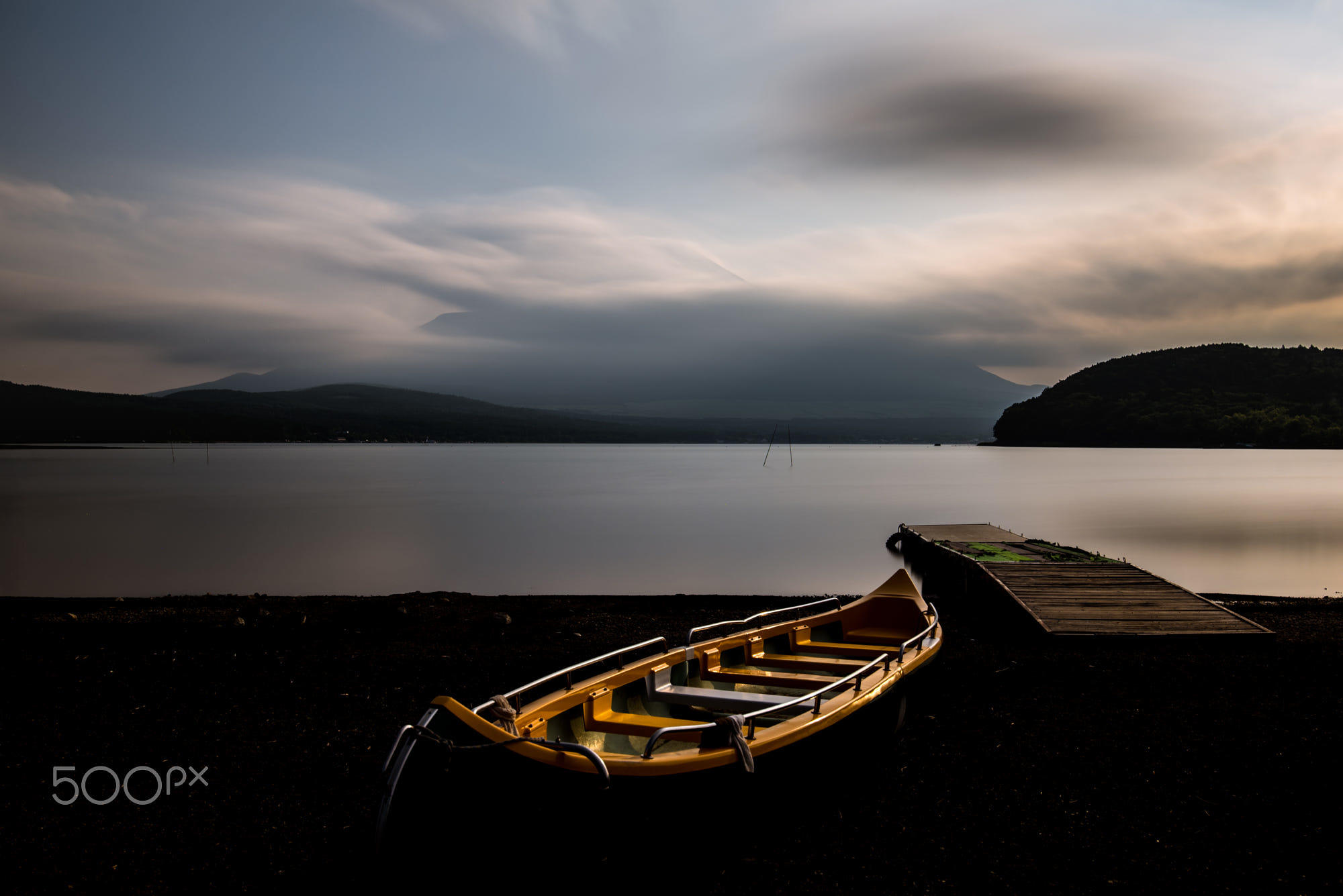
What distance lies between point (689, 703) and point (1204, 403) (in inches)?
6802

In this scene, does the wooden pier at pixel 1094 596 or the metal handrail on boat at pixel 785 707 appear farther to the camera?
the wooden pier at pixel 1094 596

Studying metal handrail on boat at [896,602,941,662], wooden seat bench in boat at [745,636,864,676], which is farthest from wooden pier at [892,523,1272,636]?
wooden seat bench in boat at [745,636,864,676]

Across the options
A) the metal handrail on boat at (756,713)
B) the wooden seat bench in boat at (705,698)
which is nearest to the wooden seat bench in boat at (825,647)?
the metal handrail on boat at (756,713)

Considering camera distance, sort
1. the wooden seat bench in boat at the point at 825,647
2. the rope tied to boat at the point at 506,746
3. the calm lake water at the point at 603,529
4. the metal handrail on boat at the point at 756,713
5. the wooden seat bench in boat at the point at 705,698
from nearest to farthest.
Result: the rope tied to boat at the point at 506,746 < the metal handrail on boat at the point at 756,713 < the wooden seat bench in boat at the point at 705,698 < the wooden seat bench in boat at the point at 825,647 < the calm lake water at the point at 603,529

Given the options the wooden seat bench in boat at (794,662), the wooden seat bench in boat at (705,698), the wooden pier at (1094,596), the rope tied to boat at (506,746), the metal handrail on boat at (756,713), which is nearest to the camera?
the rope tied to boat at (506,746)

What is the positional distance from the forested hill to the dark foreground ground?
6137 inches

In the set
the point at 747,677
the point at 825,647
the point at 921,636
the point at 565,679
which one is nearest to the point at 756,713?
the point at 565,679

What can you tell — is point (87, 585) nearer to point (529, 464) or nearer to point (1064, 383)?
point (529, 464)

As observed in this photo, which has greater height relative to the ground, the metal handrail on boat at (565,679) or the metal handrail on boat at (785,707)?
the metal handrail on boat at (565,679)

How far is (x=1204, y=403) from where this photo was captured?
148625 mm

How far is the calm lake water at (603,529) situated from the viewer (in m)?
24.5

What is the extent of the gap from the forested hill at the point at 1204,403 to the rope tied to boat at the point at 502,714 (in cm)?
16497

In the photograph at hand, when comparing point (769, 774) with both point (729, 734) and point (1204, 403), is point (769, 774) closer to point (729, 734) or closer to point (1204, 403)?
point (729, 734)

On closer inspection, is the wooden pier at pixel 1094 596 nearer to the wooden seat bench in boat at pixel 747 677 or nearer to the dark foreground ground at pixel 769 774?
the dark foreground ground at pixel 769 774
